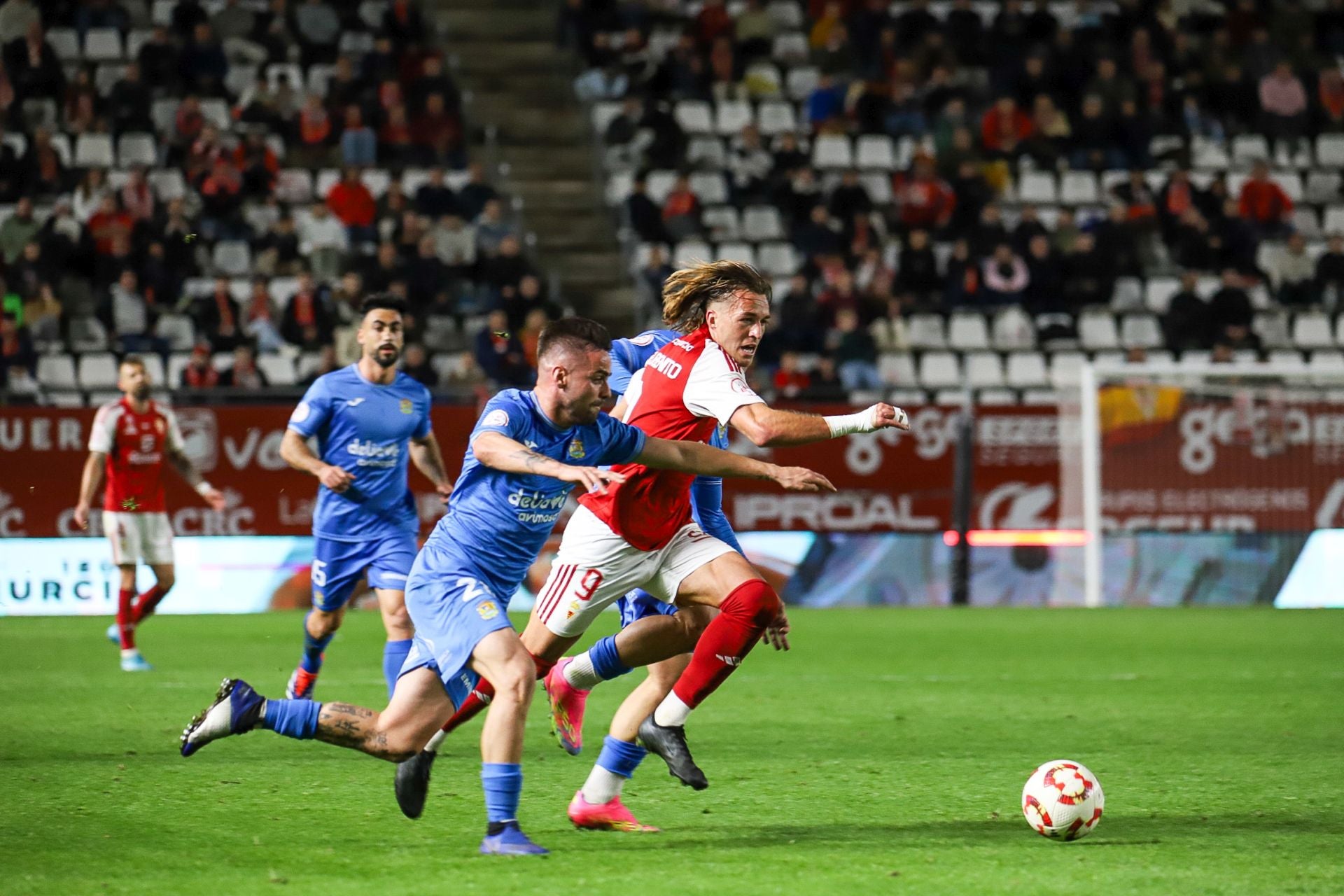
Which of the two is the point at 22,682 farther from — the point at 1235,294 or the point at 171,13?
the point at 1235,294

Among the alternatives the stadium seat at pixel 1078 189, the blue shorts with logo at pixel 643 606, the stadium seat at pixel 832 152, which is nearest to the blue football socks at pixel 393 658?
the blue shorts with logo at pixel 643 606

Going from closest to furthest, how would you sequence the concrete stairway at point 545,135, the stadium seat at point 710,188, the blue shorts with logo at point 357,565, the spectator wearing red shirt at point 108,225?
1. the blue shorts with logo at point 357,565
2. the spectator wearing red shirt at point 108,225
3. the stadium seat at point 710,188
4. the concrete stairway at point 545,135

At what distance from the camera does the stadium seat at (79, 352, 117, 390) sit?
17625 millimetres

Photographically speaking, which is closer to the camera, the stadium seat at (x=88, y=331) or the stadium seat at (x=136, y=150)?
the stadium seat at (x=88, y=331)

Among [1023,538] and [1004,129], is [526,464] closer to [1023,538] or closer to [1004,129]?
[1023,538]

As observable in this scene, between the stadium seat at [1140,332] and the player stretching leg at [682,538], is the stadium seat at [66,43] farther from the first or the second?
the player stretching leg at [682,538]

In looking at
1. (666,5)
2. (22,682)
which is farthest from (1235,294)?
(22,682)

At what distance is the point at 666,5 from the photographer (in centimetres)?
2408

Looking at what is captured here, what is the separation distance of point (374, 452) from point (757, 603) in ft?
13.1

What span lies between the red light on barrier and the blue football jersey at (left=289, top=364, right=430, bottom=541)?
9020 millimetres

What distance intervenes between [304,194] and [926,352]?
7.46 metres

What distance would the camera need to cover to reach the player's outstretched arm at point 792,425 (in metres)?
6.21

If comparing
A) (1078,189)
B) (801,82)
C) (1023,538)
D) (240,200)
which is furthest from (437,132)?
(1023,538)

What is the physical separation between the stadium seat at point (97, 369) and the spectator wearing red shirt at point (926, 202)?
31.0ft
